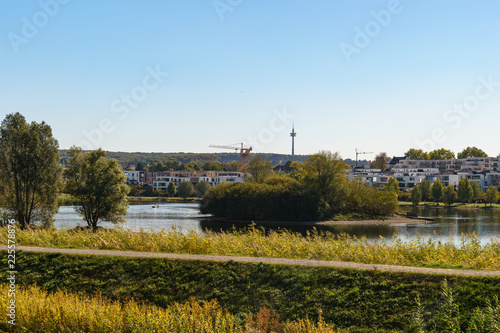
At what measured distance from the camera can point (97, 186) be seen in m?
42.0

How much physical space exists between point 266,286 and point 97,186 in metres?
31.6

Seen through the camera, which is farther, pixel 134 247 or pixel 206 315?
pixel 134 247

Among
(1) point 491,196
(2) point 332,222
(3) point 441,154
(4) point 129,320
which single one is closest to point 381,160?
(3) point 441,154

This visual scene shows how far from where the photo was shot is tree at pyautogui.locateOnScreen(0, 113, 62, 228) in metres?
36.4

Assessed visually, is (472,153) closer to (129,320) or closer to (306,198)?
(306,198)

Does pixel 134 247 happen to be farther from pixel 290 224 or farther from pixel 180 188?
pixel 180 188

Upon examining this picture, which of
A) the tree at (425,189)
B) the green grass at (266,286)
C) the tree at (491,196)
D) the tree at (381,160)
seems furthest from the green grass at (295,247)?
the tree at (381,160)

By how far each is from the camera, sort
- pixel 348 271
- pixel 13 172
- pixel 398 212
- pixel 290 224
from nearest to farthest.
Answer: pixel 348 271 < pixel 13 172 < pixel 290 224 < pixel 398 212

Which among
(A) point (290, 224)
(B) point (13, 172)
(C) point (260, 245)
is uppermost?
(B) point (13, 172)

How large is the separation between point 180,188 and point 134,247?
4303 inches

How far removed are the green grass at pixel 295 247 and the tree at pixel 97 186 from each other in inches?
851

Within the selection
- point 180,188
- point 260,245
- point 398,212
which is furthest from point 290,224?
point 180,188

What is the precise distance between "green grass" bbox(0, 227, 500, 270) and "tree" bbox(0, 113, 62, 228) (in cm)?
1756

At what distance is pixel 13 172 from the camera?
36531 mm
